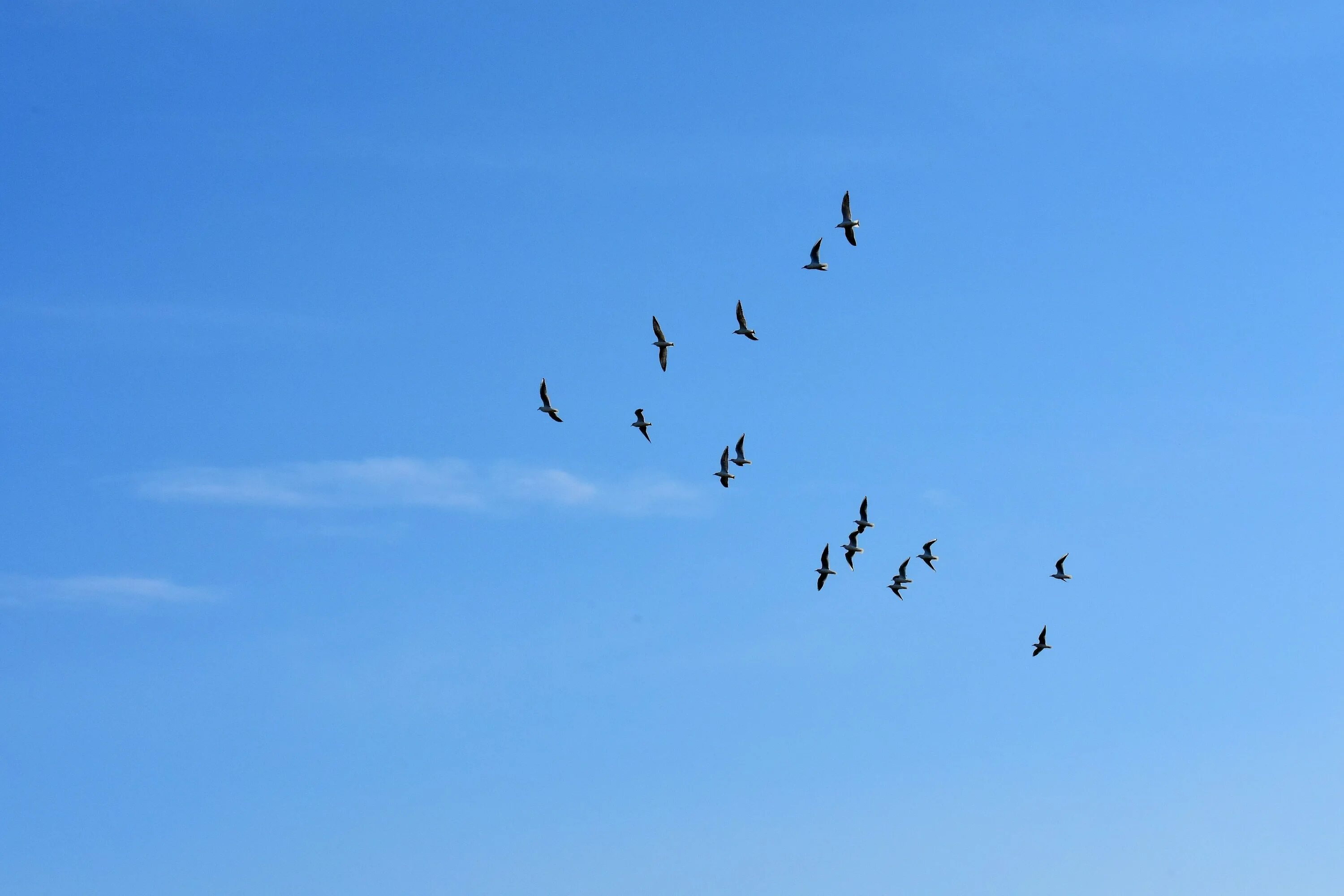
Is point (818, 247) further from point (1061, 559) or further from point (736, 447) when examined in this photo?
point (1061, 559)

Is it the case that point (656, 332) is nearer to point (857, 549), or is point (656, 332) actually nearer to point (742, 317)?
point (742, 317)

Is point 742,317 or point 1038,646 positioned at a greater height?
point 742,317

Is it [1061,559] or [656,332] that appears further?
[1061,559]

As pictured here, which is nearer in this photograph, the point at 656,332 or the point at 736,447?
the point at 656,332

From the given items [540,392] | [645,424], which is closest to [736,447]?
[645,424]

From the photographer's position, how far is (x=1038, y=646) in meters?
130

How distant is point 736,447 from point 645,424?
664 centimetres

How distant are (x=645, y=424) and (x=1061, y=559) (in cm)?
3146

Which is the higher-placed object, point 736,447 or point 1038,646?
point 736,447

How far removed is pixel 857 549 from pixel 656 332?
2265 cm

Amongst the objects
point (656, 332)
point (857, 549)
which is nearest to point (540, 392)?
point (656, 332)

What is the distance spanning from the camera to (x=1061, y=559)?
12900 centimetres

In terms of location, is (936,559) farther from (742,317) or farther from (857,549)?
(742,317)

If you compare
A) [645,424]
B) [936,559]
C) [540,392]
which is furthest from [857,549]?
[540,392]
